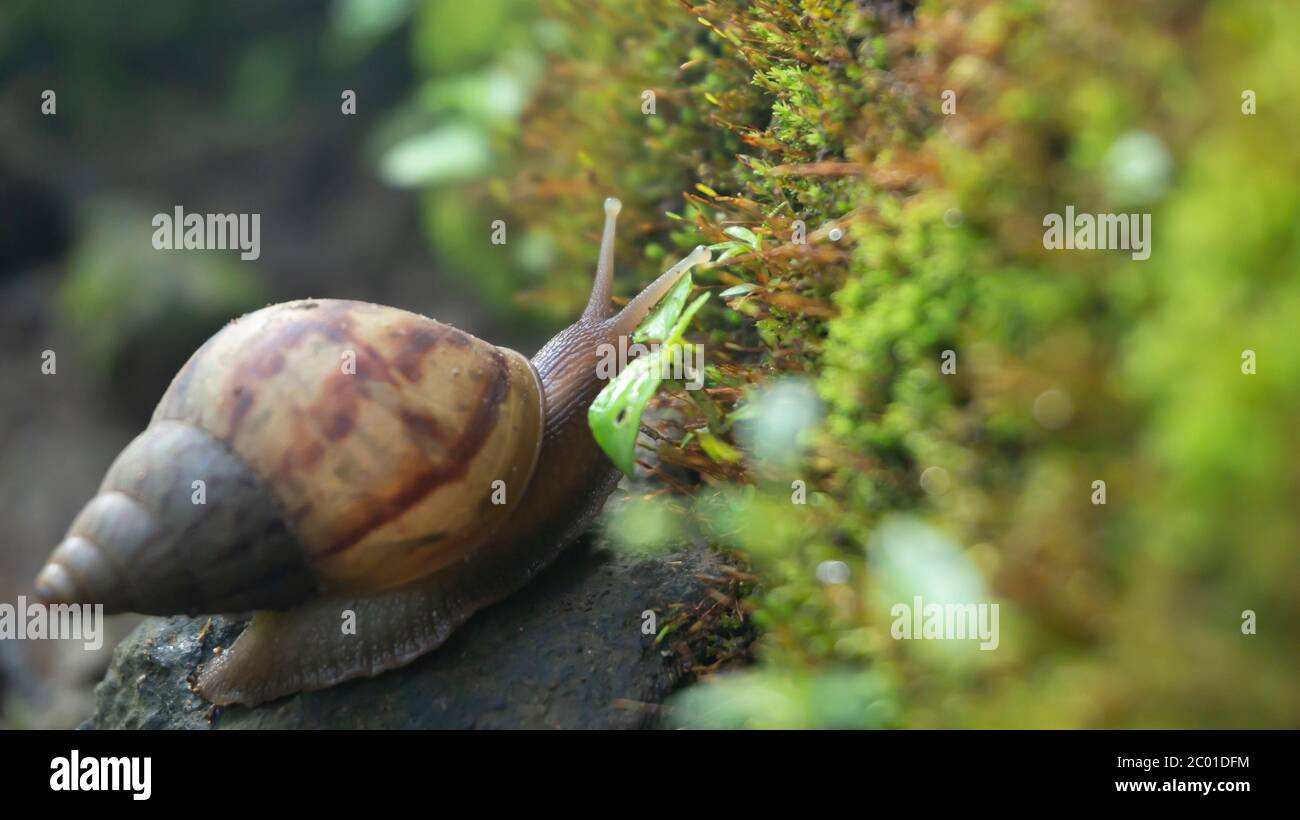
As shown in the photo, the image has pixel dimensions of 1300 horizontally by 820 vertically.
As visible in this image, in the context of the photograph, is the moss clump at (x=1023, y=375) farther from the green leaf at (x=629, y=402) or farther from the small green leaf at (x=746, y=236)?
the green leaf at (x=629, y=402)

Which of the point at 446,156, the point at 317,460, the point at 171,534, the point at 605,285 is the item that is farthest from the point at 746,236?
the point at 446,156

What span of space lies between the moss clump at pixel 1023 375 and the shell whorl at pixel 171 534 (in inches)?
42.7

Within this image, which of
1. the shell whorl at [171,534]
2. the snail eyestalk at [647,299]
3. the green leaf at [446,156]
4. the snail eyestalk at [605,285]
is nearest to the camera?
the shell whorl at [171,534]

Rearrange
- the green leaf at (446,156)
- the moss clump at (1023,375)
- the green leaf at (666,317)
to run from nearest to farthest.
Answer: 1. the moss clump at (1023,375)
2. the green leaf at (666,317)
3. the green leaf at (446,156)

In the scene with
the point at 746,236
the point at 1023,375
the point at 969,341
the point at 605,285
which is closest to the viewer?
the point at 1023,375

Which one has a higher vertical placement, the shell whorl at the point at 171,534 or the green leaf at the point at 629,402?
the green leaf at the point at 629,402

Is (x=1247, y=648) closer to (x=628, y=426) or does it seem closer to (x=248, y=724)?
(x=628, y=426)

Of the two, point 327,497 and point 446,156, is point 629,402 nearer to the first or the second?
point 327,497

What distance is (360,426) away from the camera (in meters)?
2.39

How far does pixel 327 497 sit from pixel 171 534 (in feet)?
1.17

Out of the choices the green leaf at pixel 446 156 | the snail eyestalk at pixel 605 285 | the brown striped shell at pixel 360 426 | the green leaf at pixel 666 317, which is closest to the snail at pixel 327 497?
the brown striped shell at pixel 360 426

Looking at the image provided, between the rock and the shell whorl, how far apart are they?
452mm

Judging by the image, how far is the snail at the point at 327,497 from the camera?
2.33m
